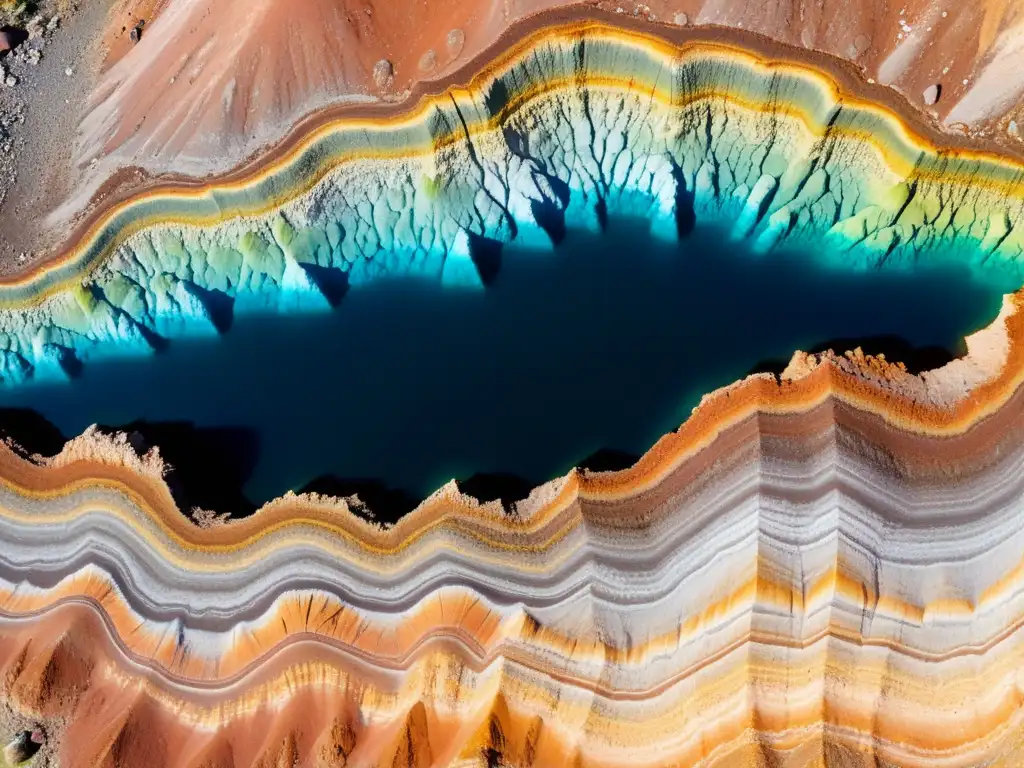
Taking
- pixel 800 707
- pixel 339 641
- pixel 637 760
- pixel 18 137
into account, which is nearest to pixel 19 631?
pixel 339 641

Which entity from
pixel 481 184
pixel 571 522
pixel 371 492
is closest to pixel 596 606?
pixel 571 522

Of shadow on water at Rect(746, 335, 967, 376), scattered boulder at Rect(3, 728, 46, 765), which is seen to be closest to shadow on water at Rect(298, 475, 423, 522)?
scattered boulder at Rect(3, 728, 46, 765)

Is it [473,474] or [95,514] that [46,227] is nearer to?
[95,514]

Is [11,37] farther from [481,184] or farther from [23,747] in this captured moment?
[23,747]

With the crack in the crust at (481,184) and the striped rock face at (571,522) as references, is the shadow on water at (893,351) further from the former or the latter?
the crack in the crust at (481,184)

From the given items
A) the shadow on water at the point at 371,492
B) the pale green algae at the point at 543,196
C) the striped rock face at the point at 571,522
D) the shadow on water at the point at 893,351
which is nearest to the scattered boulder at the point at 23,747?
the striped rock face at the point at 571,522

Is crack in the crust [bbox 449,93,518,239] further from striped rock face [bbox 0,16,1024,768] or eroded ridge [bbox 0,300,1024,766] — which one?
eroded ridge [bbox 0,300,1024,766]

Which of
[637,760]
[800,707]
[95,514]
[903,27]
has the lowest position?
[637,760]
